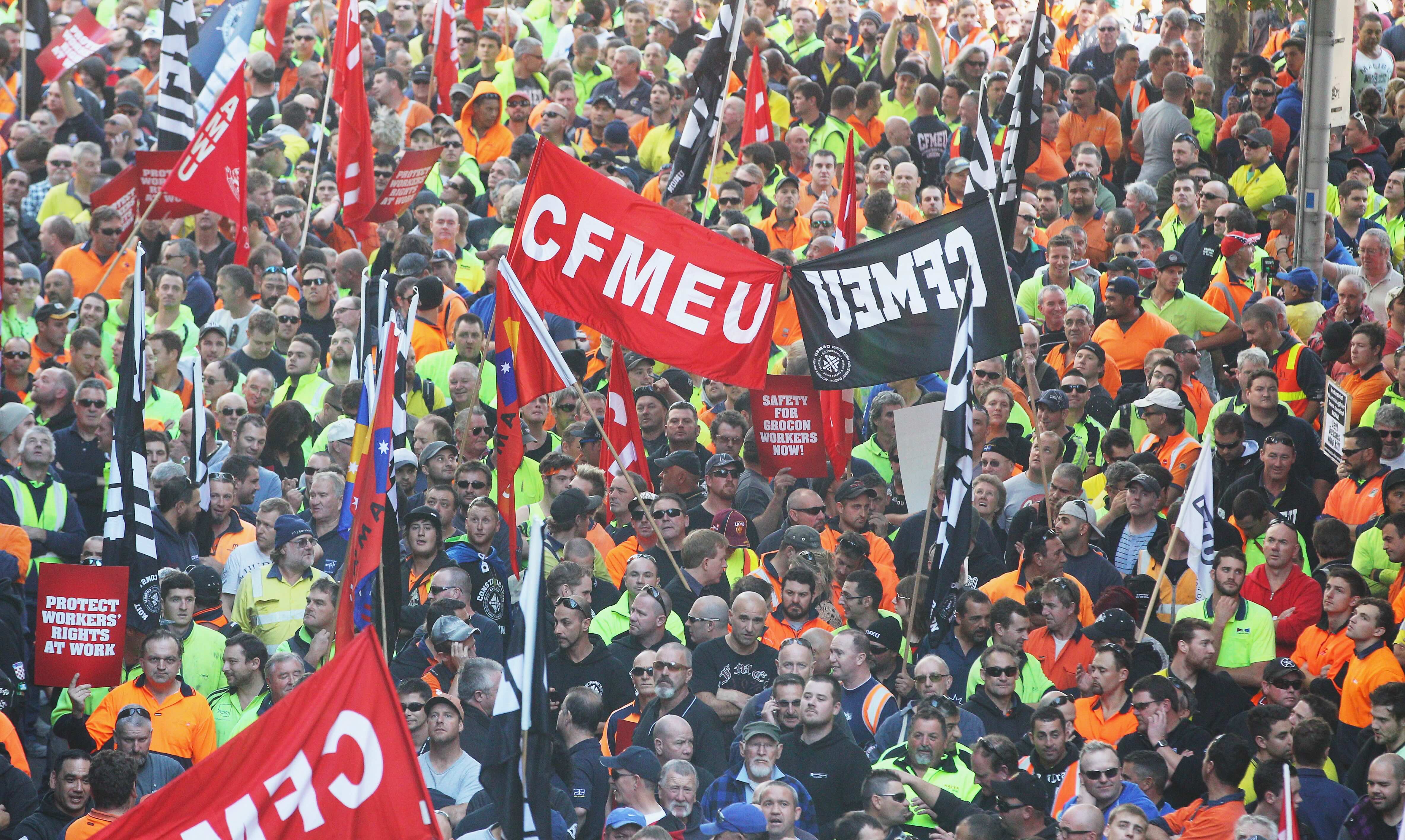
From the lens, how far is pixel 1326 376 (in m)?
11.9

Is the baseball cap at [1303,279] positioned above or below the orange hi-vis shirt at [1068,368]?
above

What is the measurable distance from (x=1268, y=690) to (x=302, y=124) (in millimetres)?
11156

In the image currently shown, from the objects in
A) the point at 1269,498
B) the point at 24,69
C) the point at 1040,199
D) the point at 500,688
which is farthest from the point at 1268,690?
the point at 24,69

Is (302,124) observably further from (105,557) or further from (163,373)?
(105,557)

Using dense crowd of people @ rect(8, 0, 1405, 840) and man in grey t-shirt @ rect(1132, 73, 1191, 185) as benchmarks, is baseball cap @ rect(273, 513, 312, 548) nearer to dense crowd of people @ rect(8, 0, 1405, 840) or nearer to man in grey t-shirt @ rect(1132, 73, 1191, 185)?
dense crowd of people @ rect(8, 0, 1405, 840)

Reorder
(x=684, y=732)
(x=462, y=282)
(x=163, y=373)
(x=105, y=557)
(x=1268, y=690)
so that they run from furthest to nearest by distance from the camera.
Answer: (x=462, y=282)
(x=163, y=373)
(x=105, y=557)
(x=1268, y=690)
(x=684, y=732)

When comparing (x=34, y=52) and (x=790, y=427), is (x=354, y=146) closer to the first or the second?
(x=790, y=427)

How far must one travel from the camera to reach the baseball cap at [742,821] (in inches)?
312

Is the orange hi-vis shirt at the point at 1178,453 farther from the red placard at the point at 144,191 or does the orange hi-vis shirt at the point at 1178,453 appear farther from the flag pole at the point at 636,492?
the red placard at the point at 144,191

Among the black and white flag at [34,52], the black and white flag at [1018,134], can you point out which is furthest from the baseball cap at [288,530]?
the black and white flag at [34,52]

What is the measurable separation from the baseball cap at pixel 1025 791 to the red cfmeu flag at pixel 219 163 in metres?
7.89

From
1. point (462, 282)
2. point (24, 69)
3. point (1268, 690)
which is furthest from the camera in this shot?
point (24, 69)

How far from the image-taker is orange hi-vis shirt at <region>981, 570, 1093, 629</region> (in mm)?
10172

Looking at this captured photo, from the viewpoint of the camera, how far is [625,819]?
26.5ft
